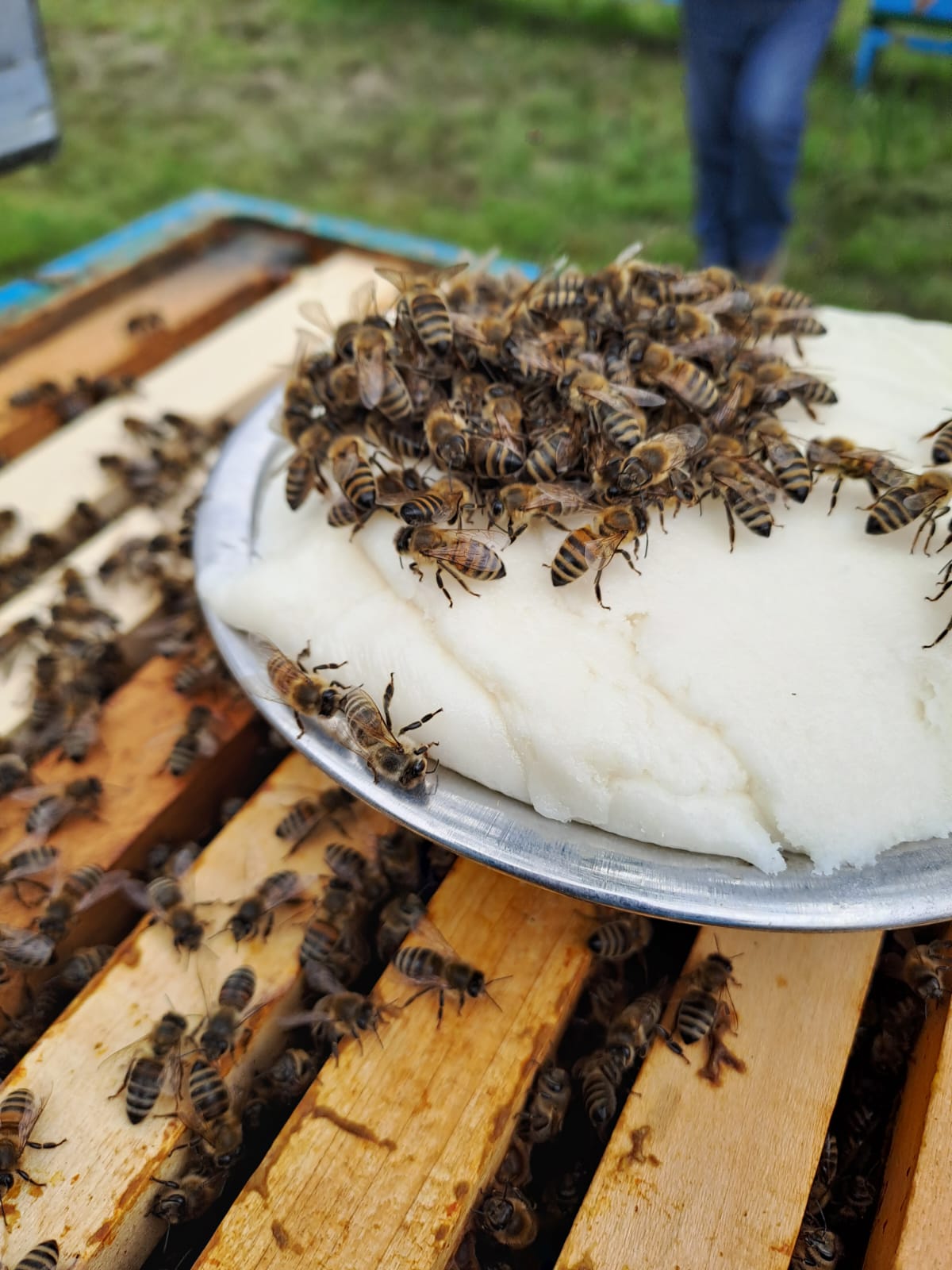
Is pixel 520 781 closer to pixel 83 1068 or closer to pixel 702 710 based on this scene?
pixel 702 710

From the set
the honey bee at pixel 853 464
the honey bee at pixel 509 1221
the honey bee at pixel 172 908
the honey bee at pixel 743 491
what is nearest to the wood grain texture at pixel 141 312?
the honey bee at pixel 172 908

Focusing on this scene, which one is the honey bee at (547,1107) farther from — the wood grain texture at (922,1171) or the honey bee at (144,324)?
the honey bee at (144,324)

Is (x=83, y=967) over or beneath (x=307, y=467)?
beneath

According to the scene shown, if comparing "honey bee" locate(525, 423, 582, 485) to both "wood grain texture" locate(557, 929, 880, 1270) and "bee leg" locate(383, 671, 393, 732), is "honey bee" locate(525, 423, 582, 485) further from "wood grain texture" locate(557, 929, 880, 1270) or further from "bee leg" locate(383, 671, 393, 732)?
"wood grain texture" locate(557, 929, 880, 1270)

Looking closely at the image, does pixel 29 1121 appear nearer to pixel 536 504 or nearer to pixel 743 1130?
pixel 743 1130

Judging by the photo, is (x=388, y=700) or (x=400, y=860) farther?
(x=400, y=860)

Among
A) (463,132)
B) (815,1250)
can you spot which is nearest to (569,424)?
(815,1250)

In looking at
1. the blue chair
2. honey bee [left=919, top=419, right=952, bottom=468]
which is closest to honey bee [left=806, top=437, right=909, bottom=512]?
honey bee [left=919, top=419, right=952, bottom=468]
